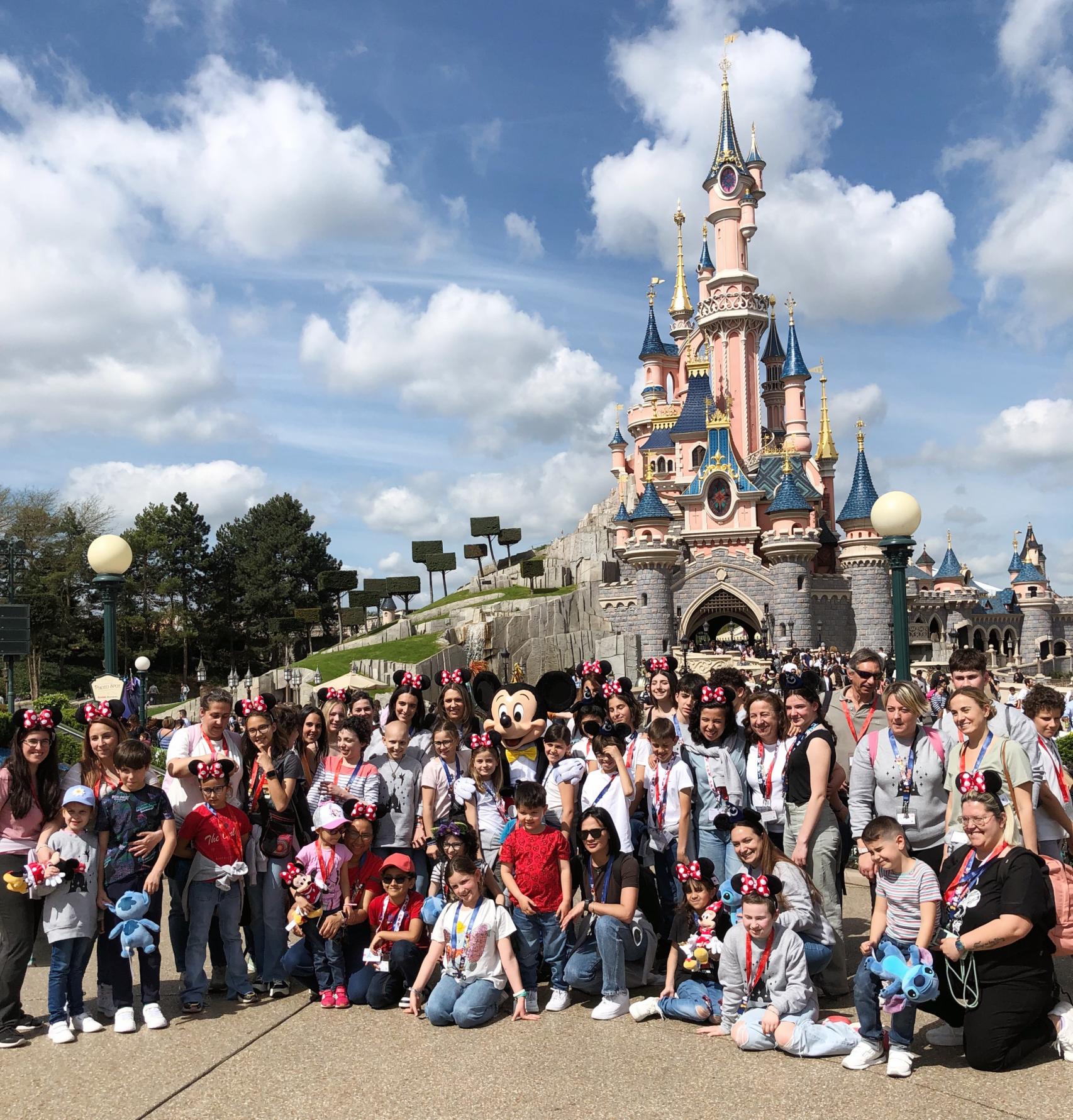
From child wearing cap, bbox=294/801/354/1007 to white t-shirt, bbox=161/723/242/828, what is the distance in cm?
56

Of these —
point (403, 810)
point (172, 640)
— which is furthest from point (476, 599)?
point (403, 810)

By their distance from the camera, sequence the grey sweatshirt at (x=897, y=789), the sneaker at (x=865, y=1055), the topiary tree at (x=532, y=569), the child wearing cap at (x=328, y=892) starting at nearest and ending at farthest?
the sneaker at (x=865, y=1055), the grey sweatshirt at (x=897, y=789), the child wearing cap at (x=328, y=892), the topiary tree at (x=532, y=569)

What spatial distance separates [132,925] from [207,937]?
0.59m

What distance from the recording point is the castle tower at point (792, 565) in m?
37.7

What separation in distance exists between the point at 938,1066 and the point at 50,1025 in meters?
4.36

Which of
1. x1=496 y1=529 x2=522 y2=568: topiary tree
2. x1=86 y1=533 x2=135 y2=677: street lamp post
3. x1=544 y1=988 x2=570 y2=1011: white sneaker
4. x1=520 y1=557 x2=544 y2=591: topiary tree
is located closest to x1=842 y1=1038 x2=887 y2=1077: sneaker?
x1=544 y1=988 x2=570 y2=1011: white sneaker

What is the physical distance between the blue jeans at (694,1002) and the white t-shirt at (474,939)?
0.90 metres

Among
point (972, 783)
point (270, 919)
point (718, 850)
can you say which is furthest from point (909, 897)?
point (270, 919)

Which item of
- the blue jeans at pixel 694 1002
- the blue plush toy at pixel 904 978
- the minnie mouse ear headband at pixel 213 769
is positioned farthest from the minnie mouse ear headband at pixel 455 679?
the blue plush toy at pixel 904 978

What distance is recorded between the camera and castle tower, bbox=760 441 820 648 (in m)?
37.7

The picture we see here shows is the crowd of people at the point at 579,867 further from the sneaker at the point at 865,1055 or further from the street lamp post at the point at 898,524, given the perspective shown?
the street lamp post at the point at 898,524

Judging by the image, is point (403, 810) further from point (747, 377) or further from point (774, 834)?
point (747, 377)

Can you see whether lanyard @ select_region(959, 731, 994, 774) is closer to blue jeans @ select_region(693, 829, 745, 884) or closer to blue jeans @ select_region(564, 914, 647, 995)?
blue jeans @ select_region(693, 829, 745, 884)

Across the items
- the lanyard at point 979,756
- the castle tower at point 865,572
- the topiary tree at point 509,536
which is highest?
the topiary tree at point 509,536
